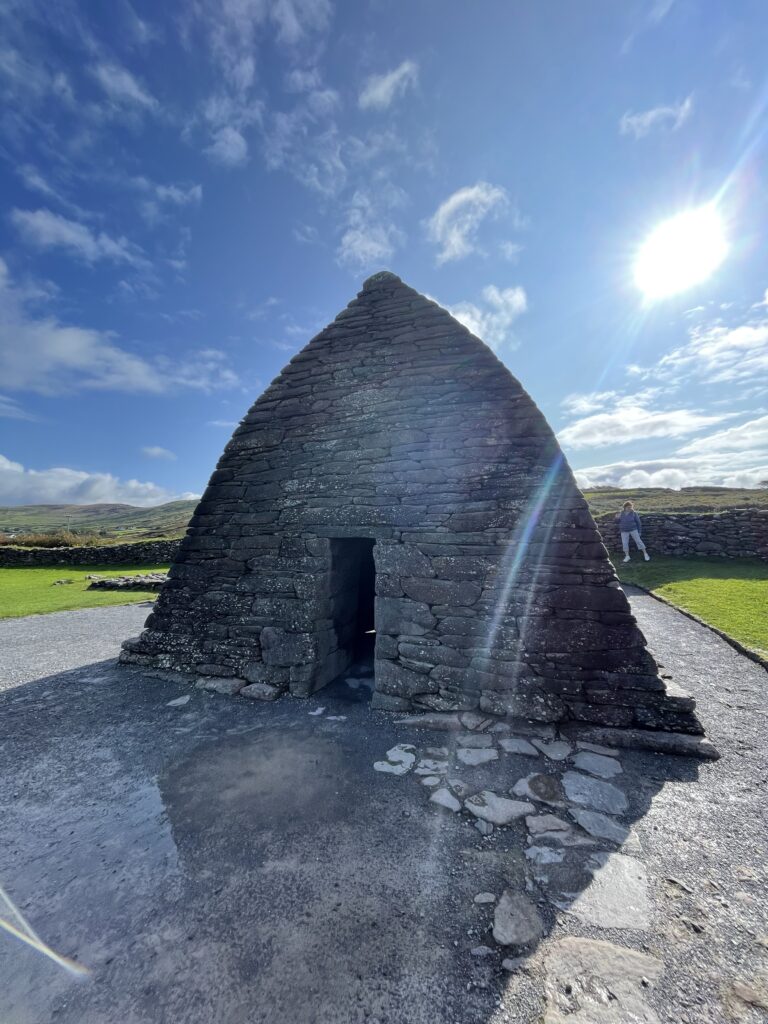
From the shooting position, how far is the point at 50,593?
16.2 m

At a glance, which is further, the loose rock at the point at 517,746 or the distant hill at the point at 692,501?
the distant hill at the point at 692,501

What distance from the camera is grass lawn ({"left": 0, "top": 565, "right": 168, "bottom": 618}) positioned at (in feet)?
43.8

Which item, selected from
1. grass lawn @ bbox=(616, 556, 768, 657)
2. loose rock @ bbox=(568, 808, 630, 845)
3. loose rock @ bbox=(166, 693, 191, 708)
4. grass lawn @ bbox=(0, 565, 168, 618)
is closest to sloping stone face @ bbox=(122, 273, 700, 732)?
loose rock @ bbox=(166, 693, 191, 708)

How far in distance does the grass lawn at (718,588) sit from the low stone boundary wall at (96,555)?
24.6 metres

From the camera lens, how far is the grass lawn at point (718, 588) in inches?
323

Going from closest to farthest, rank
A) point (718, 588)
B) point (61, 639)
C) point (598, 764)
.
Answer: point (598, 764)
point (61, 639)
point (718, 588)

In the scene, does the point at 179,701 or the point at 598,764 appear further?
the point at 179,701

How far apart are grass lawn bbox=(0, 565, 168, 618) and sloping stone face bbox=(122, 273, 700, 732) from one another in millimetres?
9261

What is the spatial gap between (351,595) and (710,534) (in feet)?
52.8

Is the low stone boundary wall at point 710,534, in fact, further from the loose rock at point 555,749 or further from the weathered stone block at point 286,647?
the weathered stone block at point 286,647

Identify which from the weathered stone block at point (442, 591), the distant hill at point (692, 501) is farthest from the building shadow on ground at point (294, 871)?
the distant hill at point (692, 501)

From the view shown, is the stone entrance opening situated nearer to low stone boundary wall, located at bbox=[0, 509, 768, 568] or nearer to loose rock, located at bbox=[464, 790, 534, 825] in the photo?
loose rock, located at bbox=[464, 790, 534, 825]

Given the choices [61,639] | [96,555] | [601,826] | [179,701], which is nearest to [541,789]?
[601,826]

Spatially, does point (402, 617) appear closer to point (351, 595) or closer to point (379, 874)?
point (351, 595)
